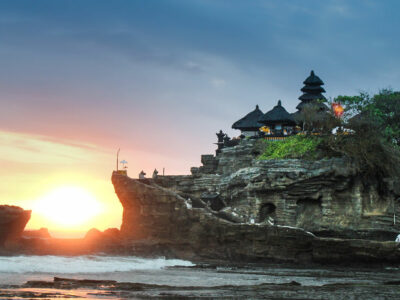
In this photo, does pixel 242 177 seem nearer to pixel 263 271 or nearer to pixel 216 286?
pixel 263 271

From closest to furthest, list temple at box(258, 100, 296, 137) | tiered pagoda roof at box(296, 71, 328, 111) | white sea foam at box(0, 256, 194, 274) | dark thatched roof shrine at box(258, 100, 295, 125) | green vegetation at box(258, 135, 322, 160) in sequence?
white sea foam at box(0, 256, 194, 274) → green vegetation at box(258, 135, 322, 160) → temple at box(258, 100, 296, 137) → dark thatched roof shrine at box(258, 100, 295, 125) → tiered pagoda roof at box(296, 71, 328, 111)

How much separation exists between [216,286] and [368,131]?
96.8 ft

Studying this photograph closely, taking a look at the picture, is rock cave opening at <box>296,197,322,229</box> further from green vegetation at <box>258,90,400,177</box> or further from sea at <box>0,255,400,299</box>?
sea at <box>0,255,400,299</box>

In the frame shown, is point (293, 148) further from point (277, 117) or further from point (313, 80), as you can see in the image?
point (313, 80)

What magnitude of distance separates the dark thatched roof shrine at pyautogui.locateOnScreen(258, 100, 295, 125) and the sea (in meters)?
22.3

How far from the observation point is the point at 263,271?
3784cm

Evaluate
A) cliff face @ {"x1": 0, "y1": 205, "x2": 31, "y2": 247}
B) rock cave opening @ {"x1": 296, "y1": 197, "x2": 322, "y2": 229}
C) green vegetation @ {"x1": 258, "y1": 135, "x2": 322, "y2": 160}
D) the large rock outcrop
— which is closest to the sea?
the large rock outcrop

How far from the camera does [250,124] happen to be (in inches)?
2726

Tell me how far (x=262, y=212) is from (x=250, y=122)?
17813 millimetres

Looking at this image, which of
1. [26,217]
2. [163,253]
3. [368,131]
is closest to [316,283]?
[163,253]

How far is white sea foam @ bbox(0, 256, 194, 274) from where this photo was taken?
36.4 meters

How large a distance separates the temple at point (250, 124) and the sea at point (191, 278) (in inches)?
1081

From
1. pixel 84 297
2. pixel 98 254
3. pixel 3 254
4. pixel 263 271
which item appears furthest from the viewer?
pixel 98 254

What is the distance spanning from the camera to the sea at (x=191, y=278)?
24719 millimetres
